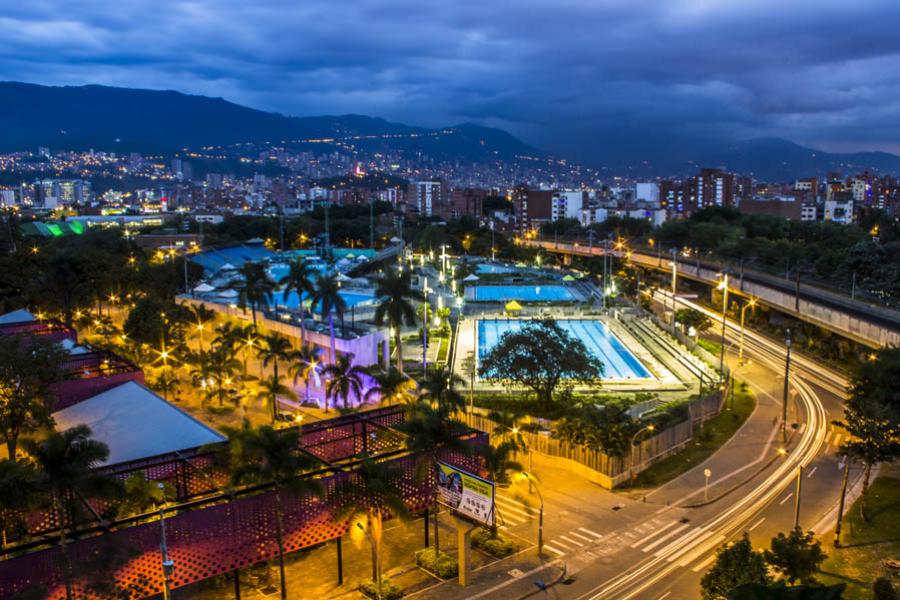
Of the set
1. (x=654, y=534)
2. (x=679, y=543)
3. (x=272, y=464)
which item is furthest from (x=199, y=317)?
(x=679, y=543)

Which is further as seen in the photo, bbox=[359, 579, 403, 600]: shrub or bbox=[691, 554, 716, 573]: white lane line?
bbox=[691, 554, 716, 573]: white lane line

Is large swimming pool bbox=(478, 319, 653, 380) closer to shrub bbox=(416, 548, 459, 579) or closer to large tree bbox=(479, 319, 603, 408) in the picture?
large tree bbox=(479, 319, 603, 408)

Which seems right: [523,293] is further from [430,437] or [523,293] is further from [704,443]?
[430,437]

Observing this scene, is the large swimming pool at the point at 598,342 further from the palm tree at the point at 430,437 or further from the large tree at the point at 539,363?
the palm tree at the point at 430,437

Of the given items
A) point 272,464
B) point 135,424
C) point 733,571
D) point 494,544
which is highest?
point 272,464

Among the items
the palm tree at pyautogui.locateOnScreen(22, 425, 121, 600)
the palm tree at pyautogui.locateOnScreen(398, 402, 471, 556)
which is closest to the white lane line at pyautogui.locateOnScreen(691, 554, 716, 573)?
the palm tree at pyautogui.locateOnScreen(398, 402, 471, 556)
